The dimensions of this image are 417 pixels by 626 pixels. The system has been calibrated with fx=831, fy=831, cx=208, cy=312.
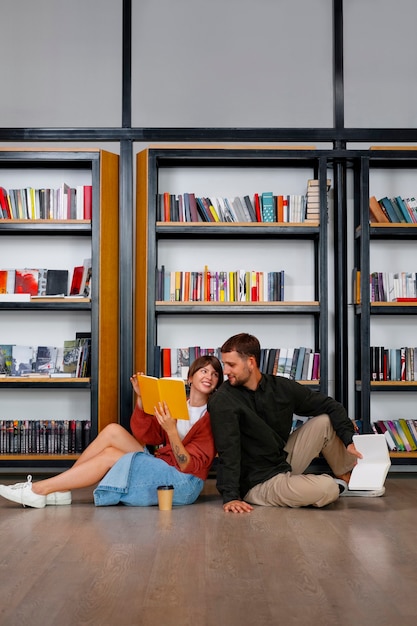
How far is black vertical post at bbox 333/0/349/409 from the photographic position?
6125 mm

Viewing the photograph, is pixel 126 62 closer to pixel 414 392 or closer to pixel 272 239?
pixel 272 239

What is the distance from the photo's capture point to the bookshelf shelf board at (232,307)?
5.87 metres

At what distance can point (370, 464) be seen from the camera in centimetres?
450

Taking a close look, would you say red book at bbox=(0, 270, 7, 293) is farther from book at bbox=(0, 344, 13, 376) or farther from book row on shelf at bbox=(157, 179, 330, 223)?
book row on shelf at bbox=(157, 179, 330, 223)

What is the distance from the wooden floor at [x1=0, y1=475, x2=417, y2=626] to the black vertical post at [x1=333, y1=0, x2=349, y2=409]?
1814mm

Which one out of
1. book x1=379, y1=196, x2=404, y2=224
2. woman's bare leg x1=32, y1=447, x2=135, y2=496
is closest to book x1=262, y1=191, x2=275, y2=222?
book x1=379, y1=196, x2=404, y2=224

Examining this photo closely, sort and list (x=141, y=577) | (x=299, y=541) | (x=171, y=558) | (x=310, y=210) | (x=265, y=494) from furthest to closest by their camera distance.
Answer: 1. (x=310, y=210)
2. (x=265, y=494)
3. (x=299, y=541)
4. (x=171, y=558)
5. (x=141, y=577)

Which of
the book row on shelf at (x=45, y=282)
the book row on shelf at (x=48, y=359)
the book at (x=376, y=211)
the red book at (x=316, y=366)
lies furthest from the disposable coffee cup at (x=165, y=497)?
the book at (x=376, y=211)

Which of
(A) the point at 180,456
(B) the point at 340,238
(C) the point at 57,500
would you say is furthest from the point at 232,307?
(C) the point at 57,500

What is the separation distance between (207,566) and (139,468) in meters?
1.35

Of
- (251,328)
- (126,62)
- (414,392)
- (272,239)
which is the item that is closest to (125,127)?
(126,62)

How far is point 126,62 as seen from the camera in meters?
6.27

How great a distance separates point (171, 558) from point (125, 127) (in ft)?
12.7

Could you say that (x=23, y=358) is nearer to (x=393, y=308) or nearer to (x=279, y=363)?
(x=279, y=363)
